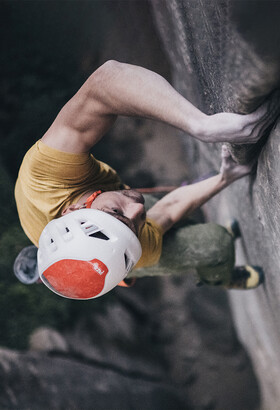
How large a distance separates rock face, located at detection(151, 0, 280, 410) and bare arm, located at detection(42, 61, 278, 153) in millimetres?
55

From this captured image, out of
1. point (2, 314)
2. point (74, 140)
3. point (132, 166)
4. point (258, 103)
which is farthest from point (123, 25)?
point (2, 314)

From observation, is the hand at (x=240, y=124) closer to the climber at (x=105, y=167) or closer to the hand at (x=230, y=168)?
the climber at (x=105, y=167)

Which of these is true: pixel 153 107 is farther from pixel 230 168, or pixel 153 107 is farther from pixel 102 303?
pixel 102 303

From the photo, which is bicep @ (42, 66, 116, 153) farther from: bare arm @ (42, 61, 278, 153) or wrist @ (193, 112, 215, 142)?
wrist @ (193, 112, 215, 142)

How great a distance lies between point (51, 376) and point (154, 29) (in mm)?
2758

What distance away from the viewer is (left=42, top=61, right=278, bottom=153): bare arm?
114 centimetres

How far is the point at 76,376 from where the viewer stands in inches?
113

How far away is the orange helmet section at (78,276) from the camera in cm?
128

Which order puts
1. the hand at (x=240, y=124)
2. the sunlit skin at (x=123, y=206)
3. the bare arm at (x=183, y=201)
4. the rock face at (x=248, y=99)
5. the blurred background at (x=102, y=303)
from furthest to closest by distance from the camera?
1. the blurred background at (x=102, y=303)
2. the bare arm at (x=183, y=201)
3. the sunlit skin at (x=123, y=206)
4. the hand at (x=240, y=124)
5. the rock face at (x=248, y=99)

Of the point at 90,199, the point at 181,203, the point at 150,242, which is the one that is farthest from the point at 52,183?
the point at 181,203

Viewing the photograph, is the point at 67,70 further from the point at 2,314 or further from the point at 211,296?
the point at 211,296

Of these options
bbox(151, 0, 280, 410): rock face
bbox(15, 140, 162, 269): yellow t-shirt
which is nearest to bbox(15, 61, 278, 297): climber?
bbox(15, 140, 162, 269): yellow t-shirt

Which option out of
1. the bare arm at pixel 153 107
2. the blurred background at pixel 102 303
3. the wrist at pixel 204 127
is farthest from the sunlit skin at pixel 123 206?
the blurred background at pixel 102 303

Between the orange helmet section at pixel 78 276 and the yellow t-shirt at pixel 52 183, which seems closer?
the orange helmet section at pixel 78 276
